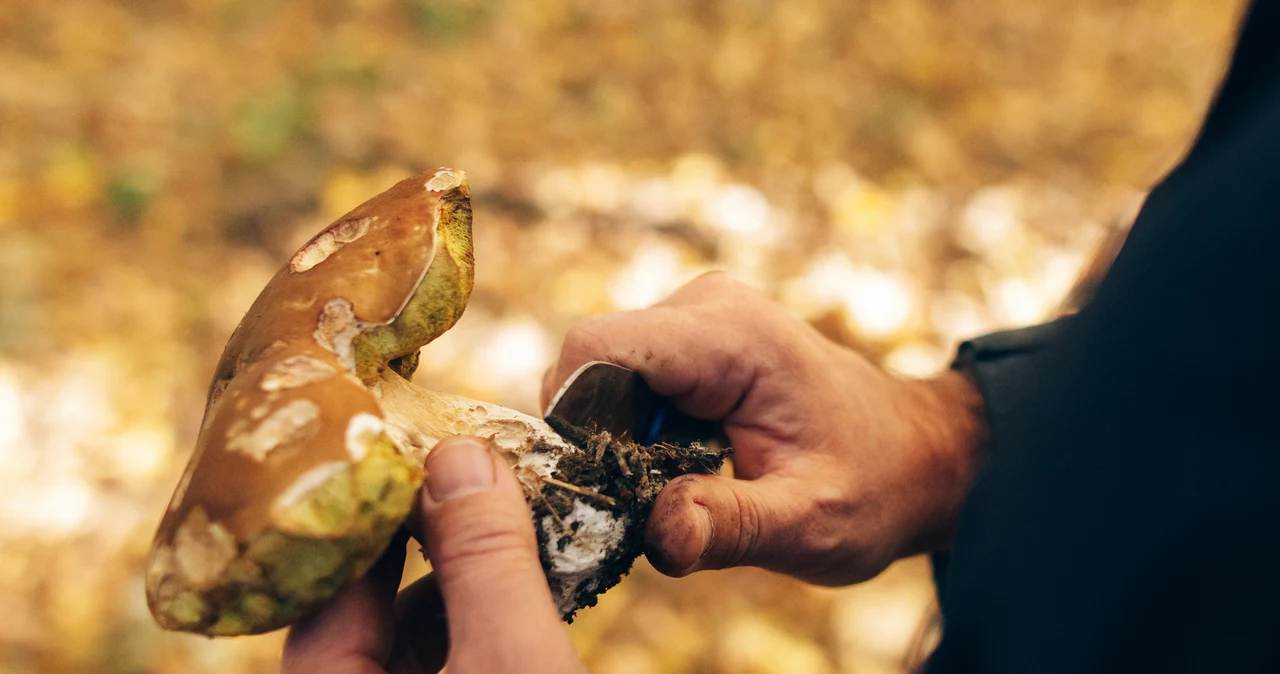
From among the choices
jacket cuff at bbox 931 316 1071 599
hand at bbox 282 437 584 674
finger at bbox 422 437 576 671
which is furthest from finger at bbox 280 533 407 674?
jacket cuff at bbox 931 316 1071 599

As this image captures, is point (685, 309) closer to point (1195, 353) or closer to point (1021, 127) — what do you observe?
point (1195, 353)

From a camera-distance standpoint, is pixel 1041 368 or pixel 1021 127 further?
pixel 1021 127

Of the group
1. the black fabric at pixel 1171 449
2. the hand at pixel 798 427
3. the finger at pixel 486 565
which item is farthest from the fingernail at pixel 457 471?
the black fabric at pixel 1171 449

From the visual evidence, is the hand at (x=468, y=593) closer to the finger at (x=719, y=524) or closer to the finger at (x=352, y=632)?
the finger at (x=352, y=632)

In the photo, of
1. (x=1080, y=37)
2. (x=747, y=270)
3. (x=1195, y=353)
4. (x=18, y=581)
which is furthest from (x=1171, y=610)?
(x=1080, y=37)

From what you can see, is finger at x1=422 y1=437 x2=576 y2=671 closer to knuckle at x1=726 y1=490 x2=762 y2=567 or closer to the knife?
the knife
